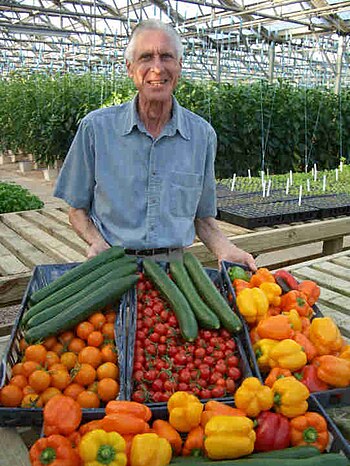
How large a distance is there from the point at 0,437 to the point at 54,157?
10.4 metres

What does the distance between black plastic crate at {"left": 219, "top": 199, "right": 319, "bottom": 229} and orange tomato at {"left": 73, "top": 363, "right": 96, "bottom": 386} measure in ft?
9.43

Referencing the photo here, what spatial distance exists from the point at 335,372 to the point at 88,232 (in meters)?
1.24

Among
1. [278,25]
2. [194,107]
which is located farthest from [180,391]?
[278,25]

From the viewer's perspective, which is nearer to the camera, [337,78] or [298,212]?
[298,212]

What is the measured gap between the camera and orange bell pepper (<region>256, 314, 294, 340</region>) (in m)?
1.69

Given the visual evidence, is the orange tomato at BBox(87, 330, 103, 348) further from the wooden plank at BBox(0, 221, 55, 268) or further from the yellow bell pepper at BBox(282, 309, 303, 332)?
the wooden plank at BBox(0, 221, 55, 268)

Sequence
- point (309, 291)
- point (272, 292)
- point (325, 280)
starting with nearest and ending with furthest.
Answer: point (272, 292)
point (309, 291)
point (325, 280)

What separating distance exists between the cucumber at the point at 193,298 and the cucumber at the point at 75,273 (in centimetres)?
24

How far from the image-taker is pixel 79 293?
6.00ft

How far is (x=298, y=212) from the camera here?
15.0 feet

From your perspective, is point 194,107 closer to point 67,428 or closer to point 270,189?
point 270,189

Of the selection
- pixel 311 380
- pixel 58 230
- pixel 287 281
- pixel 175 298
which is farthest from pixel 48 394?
pixel 58 230

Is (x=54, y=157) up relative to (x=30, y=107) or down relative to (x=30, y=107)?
down

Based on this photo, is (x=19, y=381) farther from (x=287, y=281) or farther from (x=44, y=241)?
(x=44, y=241)
